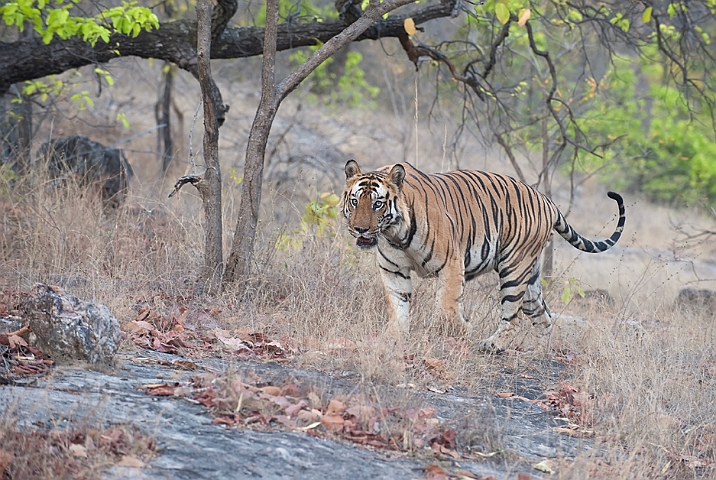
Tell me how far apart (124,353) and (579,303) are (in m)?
6.08

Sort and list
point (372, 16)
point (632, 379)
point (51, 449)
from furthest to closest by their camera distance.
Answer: point (372, 16) → point (632, 379) → point (51, 449)

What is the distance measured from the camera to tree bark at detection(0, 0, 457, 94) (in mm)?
8273

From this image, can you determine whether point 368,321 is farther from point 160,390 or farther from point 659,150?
point 659,150

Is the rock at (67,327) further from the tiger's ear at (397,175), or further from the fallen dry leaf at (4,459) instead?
the tiger's ear at (397,175)

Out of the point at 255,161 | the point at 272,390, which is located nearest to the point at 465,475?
the point at 272,390

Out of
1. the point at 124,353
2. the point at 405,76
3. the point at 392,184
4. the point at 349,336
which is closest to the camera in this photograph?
the point at 124,353

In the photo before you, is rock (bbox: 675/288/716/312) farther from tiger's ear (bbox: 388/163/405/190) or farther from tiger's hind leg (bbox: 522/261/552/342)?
tiger's ear (bbox: 388/163/405/190)

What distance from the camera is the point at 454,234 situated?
6.61 m

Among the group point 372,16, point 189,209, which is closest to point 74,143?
point 189,209

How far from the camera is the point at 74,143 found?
35.1ft

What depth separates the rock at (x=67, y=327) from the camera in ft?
14.4

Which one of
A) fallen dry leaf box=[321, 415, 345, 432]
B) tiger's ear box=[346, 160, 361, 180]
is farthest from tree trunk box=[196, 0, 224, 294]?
fallen dry leaf box=[321, 415, 345, 432]

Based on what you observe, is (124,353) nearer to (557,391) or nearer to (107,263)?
(107,263)

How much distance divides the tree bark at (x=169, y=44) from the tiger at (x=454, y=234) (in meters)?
2.11
